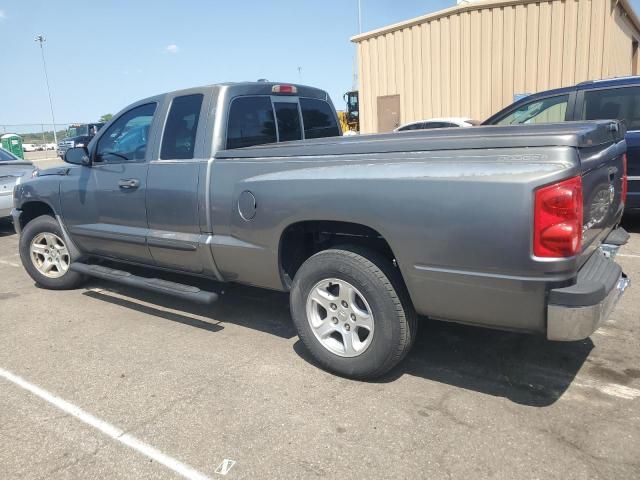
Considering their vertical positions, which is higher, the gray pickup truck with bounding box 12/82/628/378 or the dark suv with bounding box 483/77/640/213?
the dark suv with bounding box 483/77/640/213

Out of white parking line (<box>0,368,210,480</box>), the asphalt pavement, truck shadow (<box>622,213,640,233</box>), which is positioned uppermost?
white parking line (<box>0,368,210,480</box>)

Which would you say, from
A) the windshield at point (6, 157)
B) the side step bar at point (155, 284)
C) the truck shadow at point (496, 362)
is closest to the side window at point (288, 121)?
the side step bar at point (155, 284)

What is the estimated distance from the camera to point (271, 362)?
368cm

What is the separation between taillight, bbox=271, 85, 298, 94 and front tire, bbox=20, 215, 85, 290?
2.63 metres

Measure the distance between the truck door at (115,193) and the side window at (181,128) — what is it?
0.78ft

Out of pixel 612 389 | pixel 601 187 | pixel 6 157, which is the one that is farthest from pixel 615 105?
pixel 6 157

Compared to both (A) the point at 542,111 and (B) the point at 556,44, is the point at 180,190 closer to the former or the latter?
(A) the point at 542,111

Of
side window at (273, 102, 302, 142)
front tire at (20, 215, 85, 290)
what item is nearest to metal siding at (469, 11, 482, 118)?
side window at (273, 102, 302, 142)

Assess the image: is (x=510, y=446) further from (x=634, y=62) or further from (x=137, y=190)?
(x=634, y=62)

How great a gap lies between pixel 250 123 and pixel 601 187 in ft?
8.42

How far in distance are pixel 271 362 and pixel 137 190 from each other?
1.87 meters

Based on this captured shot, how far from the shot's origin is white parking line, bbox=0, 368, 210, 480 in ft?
8.36

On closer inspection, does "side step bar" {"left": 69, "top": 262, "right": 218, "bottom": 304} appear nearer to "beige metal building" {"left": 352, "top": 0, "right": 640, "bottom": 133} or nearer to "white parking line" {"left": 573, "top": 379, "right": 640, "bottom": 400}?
"white parking line" {"left": 573, "top": 379, "right": 640, "bottom": 400}

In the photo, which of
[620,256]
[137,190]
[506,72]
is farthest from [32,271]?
[506,72]
